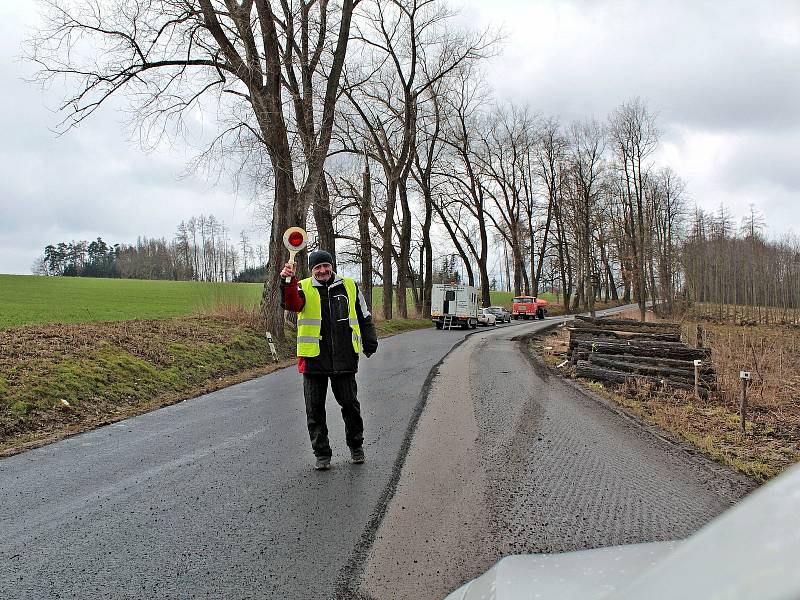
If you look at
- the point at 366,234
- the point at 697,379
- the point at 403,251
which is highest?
the point at 366,234

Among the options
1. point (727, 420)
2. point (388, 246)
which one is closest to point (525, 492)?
point (727, 420)

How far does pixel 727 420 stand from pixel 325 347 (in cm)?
682

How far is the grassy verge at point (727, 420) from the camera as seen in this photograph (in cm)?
654

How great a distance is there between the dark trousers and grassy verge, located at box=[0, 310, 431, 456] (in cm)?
361

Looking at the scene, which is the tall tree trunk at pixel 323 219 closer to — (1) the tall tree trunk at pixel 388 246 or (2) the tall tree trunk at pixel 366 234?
(2) the tall tree trunk at pixel 366 234

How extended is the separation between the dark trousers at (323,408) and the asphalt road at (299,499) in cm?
26

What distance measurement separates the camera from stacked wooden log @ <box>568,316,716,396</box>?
11672 mm

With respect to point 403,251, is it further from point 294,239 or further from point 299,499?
point 299,499

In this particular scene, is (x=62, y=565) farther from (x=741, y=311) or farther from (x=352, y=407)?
(x=741, y=311)

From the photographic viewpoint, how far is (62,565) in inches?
143

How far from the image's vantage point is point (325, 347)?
5.82m

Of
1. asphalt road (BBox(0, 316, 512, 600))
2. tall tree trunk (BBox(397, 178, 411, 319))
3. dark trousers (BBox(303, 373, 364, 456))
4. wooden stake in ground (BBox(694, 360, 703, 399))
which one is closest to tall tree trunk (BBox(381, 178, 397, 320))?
tall tree trunk (BBox(397, 178, 411, 319))

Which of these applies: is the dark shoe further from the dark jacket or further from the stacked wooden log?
the stacked wooden log

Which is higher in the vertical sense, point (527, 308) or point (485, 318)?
point (527, 308)
